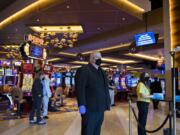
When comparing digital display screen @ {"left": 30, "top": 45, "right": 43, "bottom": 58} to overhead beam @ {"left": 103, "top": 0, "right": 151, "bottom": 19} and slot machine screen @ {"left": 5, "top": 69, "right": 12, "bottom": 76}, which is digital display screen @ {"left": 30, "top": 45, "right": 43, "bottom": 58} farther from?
slot machine screen @ {"left": 5, "top": 69, "right": 12, "bottom": 76}

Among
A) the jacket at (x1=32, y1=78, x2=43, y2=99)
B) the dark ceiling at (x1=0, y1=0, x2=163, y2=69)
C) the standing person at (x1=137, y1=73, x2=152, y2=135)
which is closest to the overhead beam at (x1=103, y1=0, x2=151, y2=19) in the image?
the dark ceiling at (x1=0, y1=0, x2=163, y2=69)

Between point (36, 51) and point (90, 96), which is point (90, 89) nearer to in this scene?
point (90, 96)

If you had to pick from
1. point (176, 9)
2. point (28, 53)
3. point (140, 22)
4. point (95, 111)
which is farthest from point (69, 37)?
point (95, 111)

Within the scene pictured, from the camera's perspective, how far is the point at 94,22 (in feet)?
38.5

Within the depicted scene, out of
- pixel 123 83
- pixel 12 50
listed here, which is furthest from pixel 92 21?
pixel 123 83

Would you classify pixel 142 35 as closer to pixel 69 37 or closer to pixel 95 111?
pixel 69 37

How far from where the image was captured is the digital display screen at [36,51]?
9.07 meters

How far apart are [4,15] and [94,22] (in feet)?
11.5

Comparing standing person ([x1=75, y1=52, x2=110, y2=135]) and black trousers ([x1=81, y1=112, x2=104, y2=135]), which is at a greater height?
standing person ([x1=75, y1=52, x2=110, y2=135])

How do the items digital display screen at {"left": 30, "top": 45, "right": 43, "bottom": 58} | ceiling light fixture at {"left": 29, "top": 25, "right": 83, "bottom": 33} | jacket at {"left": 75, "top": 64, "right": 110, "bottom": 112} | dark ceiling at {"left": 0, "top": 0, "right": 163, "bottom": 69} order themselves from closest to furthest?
jacket at {"left": 75, "top": 64, "right": 110, "bottom": 112}, digital display screen at {"left": 30, "top": 45, "right": 43, "bottom": 58}, dark ceiling at {"left": 0, "top": 0, "right": 163, "bottom": 69}, ceiling light fixture at {"left": 29, "top": 25, "right": 83, "bottom": 33}

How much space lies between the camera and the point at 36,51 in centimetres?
930

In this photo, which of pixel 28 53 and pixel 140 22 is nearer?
pixel 28 53

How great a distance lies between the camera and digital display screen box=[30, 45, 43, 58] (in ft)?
29.8

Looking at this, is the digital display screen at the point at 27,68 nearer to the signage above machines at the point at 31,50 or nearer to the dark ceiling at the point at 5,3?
the signage above machines at the point at 31,50
